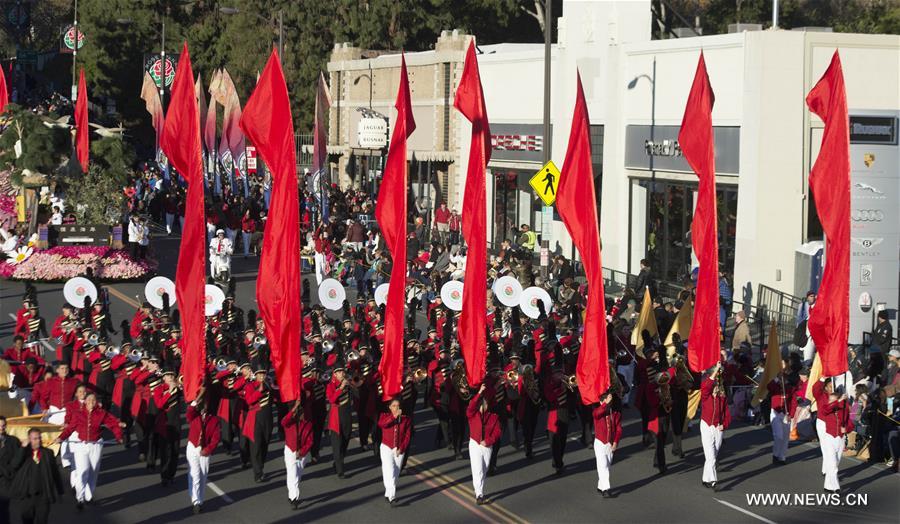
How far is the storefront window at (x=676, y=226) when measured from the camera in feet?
111

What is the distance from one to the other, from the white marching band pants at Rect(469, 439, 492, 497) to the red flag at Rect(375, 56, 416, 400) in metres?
1.23

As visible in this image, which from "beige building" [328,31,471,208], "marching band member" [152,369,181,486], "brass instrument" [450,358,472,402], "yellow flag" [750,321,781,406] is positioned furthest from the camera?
"beige building" [328,31,471,208]

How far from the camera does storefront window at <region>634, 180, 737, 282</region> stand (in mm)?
33844

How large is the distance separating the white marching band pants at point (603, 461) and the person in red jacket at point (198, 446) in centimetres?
462

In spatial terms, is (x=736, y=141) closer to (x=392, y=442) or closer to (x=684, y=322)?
(x=684, y=322)

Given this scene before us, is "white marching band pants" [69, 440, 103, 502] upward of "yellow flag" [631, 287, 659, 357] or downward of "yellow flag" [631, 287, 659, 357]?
downward

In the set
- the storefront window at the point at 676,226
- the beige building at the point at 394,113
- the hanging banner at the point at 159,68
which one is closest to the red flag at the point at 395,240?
the storefront window at the point at 676,226

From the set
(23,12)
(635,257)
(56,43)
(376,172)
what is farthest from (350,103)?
(56,43)

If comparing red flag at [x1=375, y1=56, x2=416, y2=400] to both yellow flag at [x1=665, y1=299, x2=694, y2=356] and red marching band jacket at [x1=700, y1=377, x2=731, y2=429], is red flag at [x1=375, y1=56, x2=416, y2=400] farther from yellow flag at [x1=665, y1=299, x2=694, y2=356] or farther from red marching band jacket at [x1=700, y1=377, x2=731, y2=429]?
yellow flag at [x1=665, y1=299, x2=694, y2=356]

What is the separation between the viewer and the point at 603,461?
18.3m

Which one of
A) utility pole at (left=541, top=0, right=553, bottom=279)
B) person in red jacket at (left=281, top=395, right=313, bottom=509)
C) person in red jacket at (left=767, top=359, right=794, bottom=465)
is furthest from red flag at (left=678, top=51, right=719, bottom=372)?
utility pole at (left=541, top=0, right=553, bottom=279)

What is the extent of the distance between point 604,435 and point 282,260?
448cm

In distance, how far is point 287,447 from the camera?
17.9 m

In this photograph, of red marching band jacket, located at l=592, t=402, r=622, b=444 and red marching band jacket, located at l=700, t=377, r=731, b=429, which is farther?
red marching band jacket, located at l=700, t=377, r=731, b=429
